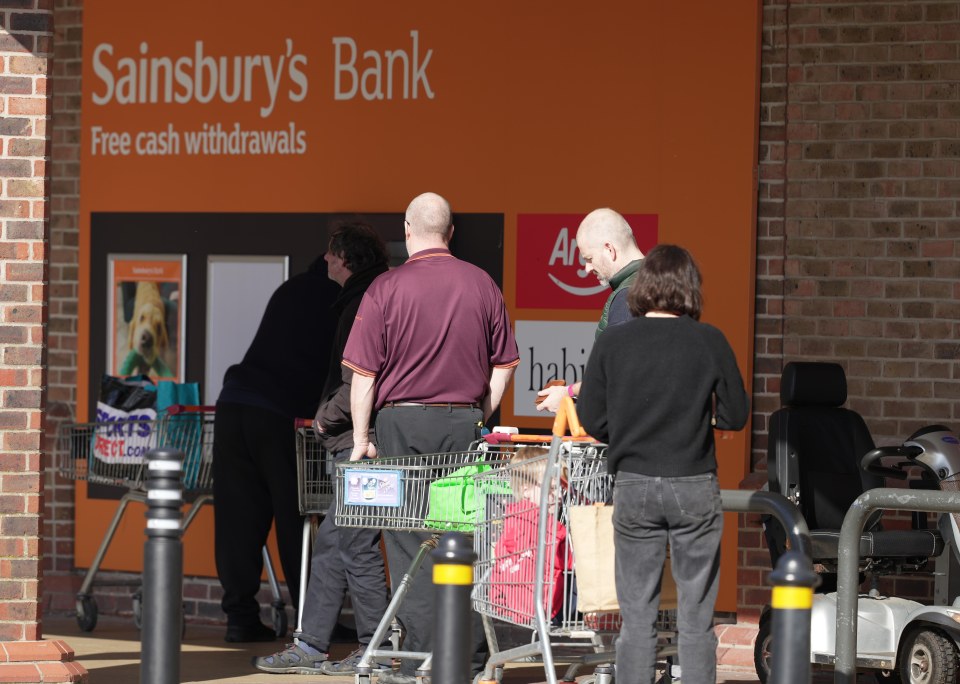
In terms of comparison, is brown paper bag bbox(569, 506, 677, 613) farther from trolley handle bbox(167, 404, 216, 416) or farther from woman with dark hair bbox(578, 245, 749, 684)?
trolley handle bbox(167, 404, 216, 416)

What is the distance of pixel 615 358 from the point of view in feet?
18.4

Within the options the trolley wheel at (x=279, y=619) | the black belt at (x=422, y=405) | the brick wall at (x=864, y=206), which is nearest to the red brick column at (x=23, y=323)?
the black belt at (x=422, y=405)

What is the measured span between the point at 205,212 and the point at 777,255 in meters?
3.51

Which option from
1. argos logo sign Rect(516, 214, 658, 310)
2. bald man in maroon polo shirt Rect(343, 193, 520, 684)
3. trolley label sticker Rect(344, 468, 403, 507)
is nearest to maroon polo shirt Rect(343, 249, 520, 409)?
bald man in maroon polo shirt Rect(343, 193, 520, 684)

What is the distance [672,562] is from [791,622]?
92cm

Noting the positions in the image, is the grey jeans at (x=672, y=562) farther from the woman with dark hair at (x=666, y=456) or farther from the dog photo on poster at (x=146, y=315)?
the dog photo on poster at (x=146, y=315)

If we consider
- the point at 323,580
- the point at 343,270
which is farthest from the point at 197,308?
the point at 323,580

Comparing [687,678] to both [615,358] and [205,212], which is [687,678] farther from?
[205,212]

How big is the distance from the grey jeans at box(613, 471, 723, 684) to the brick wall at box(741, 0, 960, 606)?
3.24 m

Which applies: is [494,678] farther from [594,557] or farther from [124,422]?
[124,422]

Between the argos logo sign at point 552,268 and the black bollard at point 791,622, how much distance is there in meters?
4.42

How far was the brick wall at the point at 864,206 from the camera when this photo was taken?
8539 mm

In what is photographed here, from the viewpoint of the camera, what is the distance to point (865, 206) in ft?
28.3

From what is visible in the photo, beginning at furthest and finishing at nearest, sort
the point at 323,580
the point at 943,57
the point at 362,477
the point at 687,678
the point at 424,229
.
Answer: the point at 943,57
the point at 323,580
the point at 424,229
the point at 362,477
the point at 687,678
